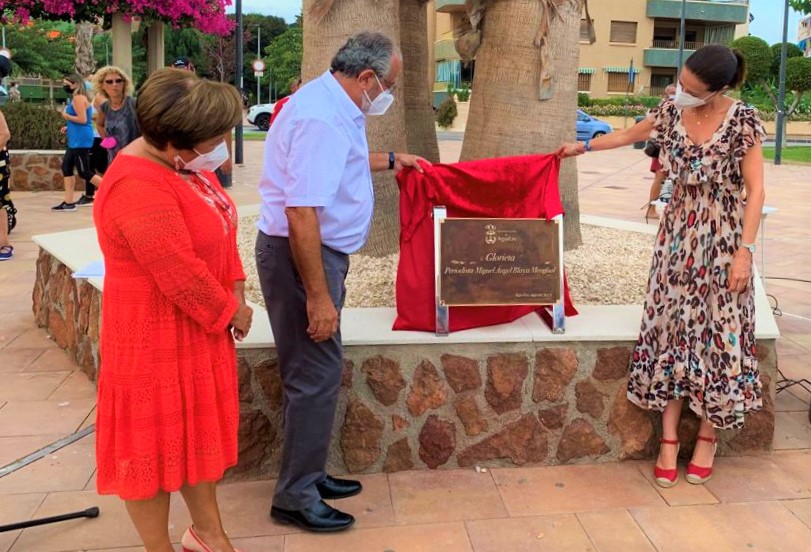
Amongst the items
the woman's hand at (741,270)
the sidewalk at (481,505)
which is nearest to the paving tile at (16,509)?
the sidewalk at (481,505)

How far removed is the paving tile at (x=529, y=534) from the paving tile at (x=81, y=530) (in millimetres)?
1279

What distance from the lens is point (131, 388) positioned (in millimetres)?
2336

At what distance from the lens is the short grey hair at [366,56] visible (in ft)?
9.11

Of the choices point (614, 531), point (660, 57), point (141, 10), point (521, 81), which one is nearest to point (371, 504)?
point (614, 531)

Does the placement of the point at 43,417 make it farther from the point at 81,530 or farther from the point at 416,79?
the point at 416,79

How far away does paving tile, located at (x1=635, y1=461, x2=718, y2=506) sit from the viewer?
3357 mm

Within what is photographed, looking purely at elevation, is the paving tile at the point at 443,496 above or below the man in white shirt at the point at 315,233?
below

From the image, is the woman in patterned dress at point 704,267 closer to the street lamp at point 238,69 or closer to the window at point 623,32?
the street lamp at point 238,69

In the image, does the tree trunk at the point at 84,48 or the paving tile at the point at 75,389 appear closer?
the paving tile at the point at 75,389

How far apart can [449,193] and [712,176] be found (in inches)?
43.3

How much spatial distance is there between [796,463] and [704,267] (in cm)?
111

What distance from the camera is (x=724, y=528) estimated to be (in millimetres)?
3145

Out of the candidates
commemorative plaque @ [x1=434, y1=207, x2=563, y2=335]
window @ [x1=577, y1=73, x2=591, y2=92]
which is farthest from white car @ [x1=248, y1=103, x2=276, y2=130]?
commemorative plaque @ [x1=434, y1=207, x2=563, y2=335]

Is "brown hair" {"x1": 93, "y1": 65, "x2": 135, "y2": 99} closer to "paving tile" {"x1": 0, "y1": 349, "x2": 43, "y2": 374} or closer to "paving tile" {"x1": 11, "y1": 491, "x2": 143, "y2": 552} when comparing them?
"paving tile" {"x1": 0, "y1": 349, "x2": 43, "y2": 374}
